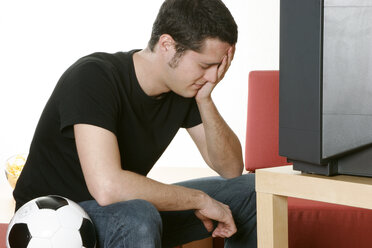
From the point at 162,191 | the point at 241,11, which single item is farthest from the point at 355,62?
the point at 241,11

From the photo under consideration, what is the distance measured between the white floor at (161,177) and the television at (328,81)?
1206mm

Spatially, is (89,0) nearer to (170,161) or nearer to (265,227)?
→ (170,161)

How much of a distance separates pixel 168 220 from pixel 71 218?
39 centimetres

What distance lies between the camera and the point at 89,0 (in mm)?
3484

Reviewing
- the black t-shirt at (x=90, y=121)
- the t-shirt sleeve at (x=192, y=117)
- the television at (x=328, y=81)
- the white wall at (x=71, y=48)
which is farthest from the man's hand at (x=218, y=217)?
the white wall at (x=71, y=48)

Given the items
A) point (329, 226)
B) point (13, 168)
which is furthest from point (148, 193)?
point (13, 168)

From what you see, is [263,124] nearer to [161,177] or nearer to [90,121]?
[161,177]

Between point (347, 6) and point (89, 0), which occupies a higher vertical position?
point (89, 0)

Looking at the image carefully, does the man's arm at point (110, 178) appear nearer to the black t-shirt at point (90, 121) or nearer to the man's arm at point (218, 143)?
the black t-shirt at point (90, 121)

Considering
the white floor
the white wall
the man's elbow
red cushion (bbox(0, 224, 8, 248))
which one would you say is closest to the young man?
the man's elbow

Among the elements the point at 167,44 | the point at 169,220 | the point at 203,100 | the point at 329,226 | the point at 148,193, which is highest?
the point at 167,44

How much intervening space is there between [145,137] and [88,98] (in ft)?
0.92

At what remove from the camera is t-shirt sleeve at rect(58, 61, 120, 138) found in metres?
1.40

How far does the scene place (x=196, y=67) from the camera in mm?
1490
